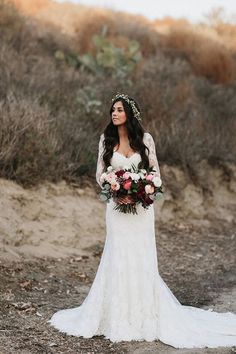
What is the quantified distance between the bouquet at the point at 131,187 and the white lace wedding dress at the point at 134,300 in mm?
168

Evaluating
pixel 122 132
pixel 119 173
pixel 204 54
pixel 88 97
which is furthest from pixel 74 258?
pixel 204 54

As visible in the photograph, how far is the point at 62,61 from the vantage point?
→ 52.3ft

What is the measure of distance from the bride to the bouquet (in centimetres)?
7

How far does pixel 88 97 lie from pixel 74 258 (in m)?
5.04

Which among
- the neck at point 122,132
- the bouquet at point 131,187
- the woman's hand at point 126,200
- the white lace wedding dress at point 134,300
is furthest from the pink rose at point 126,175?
the neck at point 122,132

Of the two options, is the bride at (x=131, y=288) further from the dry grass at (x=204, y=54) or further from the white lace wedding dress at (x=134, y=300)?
the dry grass at (x=204, y=54)

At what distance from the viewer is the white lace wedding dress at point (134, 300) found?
18.1 feet

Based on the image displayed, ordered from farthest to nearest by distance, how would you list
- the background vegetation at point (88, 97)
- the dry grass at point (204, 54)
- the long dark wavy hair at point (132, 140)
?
the dry grass at point (204, 54) < the background vegetation at point (88, 97) < the long dark wavy hair at point (132, 140)

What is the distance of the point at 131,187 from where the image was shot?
5.40 metres

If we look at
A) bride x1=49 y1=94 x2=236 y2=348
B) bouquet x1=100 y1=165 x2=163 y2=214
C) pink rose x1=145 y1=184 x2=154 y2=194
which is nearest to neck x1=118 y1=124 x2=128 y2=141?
bride x1=49 y1=94 x2=236 y2=348

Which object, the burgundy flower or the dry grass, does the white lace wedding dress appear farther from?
the dry grass

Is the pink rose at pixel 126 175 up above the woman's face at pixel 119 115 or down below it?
below

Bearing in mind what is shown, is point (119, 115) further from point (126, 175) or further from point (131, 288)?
point (131, 288)

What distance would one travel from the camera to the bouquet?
541 cm
